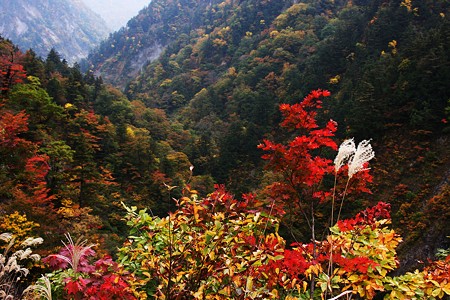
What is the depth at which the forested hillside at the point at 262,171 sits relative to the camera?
7.76 ft

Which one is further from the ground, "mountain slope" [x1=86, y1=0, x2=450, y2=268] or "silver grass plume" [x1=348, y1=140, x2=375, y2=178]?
"silver grass plume" [x1=348, y1=140, x2=375, y2=178]

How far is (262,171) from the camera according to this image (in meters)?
28.8

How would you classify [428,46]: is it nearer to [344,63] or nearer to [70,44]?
[344,63]

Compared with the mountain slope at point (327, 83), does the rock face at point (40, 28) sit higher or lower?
higher

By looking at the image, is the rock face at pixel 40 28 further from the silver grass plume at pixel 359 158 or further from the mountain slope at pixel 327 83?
the silver grass plume at pixel 359 158

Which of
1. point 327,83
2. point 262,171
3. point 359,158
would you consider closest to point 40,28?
point 327,83

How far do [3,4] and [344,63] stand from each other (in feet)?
666

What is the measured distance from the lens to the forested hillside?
2.37 m

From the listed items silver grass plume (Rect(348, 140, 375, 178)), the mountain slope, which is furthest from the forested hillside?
the mountain slope

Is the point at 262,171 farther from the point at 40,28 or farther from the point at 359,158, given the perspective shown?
the point at 40,28

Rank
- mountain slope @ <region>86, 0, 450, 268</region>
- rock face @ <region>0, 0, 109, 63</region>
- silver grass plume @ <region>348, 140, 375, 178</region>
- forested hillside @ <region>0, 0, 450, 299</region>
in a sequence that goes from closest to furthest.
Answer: silver grass plume @ <region>348, 140, 375, 178</region> < forested hillside @ <region>0, 0, 450, 299</region> < mountain slope @ <region>86, 0, 450, 268</region> < rock face @ <region>0, 0, 109, 63</region>

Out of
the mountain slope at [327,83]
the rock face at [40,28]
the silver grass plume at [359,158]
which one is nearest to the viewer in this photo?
the silver grass plume at [359,158]

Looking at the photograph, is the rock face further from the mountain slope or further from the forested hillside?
the forested hillside

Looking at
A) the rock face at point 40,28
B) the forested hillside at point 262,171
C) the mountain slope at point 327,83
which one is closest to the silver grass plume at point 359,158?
the forested hillside at point 262,171
